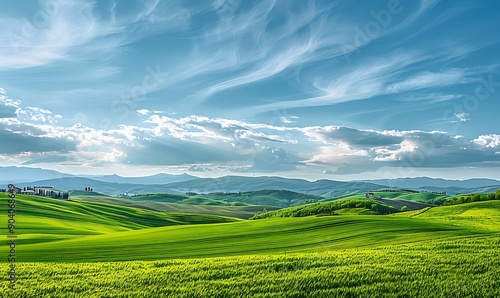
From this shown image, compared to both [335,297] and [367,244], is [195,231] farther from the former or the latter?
[335,297]

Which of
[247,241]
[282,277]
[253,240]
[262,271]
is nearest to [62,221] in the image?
[247,241]

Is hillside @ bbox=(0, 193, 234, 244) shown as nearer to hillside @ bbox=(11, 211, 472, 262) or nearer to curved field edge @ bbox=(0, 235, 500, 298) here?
hillside @ bbox=(11, 211, 472, 262)

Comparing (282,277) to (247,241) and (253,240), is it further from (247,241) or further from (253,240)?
(253,240)

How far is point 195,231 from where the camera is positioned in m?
48.8

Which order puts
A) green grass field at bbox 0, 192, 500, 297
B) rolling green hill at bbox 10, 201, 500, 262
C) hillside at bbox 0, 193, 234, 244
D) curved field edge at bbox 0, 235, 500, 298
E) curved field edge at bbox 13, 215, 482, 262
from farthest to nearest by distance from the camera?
1. hillside at bbox 0, 193, 234, 244
2. rolling green hill at bbox 10, 201, 500, 262
3. curved field edge at bbox 13, 215, 482, 262
4. green grass field at bbox 0, 192, 500, 297
5. curved field edge at bbox 0, 235, 500, 298

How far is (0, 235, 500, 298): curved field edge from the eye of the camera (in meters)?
17.5

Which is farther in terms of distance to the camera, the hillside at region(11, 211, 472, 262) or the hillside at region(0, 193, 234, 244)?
the hillside at region(0, 193, 234, 244)

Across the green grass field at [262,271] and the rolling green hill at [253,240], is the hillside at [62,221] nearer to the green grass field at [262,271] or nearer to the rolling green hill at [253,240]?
the rolling green hill at [253,240]

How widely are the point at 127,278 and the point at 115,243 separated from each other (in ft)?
67.8

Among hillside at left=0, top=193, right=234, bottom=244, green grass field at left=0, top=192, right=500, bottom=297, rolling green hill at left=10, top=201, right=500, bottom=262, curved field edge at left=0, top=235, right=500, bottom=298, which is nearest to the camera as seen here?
curved field edge at left=0, top=235, right=500, bottom=298

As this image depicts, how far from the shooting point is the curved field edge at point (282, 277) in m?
17.5

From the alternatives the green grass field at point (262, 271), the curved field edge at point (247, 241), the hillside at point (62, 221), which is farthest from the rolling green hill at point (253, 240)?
the hillside at point (62, 221)

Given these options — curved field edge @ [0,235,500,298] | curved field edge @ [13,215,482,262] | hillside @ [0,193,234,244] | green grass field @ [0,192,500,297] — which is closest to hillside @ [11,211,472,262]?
curved field edge @ [13,215,482,262]

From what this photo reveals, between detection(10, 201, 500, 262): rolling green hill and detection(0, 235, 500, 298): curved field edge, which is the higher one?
detection(0, 235, 500, 298): curved field edge
